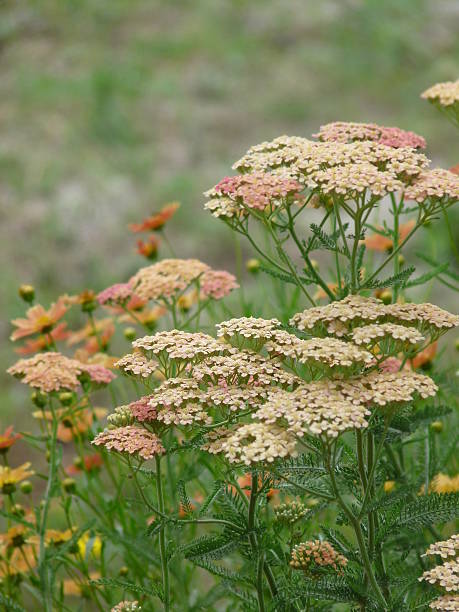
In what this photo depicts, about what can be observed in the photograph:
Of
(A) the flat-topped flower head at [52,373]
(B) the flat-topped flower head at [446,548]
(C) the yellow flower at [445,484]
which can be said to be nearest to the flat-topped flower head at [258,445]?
(B) the flat-topped flower head at [446,548]

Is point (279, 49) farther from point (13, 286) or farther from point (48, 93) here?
Result: point (13, 286)

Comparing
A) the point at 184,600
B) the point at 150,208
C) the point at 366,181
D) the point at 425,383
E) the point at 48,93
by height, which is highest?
the point at 48,93

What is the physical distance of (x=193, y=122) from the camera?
14.5ft

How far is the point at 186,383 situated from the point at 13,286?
2.54 m

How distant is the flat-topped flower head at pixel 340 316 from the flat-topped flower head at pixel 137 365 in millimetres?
167

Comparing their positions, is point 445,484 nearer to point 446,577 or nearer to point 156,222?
point 446,577

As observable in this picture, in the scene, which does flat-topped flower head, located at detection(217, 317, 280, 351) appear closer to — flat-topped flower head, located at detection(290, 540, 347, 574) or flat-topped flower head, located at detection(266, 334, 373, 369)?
flat-topped flower head, located at detection(266, 334, 373, 369)

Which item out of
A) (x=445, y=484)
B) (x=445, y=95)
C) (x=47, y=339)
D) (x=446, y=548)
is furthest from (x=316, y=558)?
(x=47, y=339)

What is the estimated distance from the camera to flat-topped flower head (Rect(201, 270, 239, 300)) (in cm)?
145

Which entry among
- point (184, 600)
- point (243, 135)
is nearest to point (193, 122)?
point (243, 135)

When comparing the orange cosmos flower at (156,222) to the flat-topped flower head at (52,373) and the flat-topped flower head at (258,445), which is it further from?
the flat-topped flower head at (258,445)

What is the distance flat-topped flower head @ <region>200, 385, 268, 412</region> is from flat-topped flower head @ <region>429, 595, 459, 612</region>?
0.86 ft

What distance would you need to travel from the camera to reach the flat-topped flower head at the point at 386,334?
910 mm

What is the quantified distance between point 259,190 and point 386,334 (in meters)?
0.23
